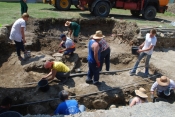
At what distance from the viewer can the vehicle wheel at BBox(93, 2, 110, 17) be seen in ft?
45.1

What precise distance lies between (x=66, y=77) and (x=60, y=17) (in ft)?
21.0

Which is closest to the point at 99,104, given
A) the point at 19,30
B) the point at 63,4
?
the point at 19,30

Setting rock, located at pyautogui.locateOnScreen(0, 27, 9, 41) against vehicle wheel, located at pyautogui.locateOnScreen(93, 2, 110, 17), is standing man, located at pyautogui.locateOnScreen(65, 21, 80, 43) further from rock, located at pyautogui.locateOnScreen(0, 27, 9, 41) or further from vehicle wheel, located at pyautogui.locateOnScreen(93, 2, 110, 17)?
vehicle wheel, located at pyautogui.locateOnScreen(93, 2, 110, 17)

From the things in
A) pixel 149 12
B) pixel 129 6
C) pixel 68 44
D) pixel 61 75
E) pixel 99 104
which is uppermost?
pixel 129 6

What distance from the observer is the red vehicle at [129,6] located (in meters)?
13.8

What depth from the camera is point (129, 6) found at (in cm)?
1444

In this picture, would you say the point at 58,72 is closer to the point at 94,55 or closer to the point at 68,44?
the point at 94,55

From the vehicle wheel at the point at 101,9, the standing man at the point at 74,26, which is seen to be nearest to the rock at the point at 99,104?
the standing man at the point at 74,26

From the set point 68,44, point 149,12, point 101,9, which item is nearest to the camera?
point 68,44

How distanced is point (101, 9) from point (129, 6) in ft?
6.83

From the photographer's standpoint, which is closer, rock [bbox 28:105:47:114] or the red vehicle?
rock [bbox 28:105:47:114]

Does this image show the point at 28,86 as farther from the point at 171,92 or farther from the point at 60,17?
the point at 60,17

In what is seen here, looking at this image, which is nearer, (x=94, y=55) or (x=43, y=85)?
(x=94, y=55)

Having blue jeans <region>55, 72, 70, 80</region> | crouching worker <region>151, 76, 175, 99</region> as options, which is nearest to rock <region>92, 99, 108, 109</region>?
blue jeans <region>55, 72, 70, 80</region>
